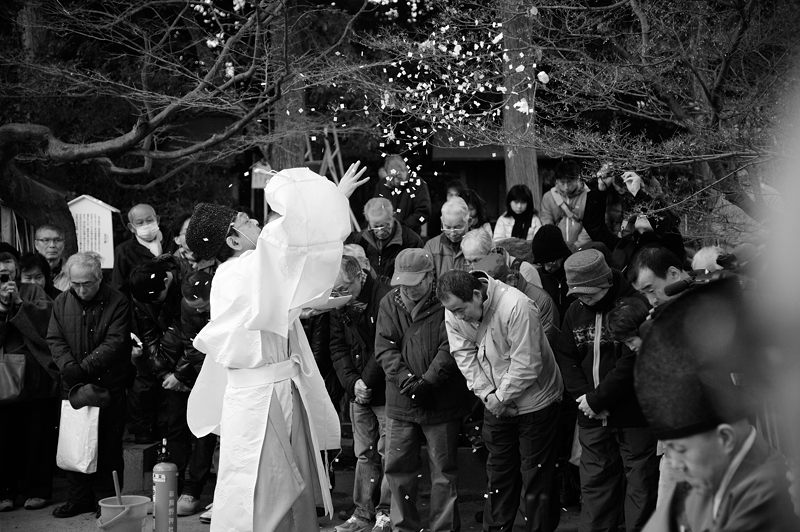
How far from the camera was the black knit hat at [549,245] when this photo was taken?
25.7ft

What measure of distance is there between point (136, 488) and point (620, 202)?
4.84m

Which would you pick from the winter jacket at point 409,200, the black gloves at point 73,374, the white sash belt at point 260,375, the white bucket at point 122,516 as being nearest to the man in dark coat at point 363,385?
the white bucket at point 122,516

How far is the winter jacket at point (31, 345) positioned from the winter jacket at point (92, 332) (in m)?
0.33

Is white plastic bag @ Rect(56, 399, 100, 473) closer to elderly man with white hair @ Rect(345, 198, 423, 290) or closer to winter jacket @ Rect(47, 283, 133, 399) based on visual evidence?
winter jacket @ Rect(47, 283, 133, 399)

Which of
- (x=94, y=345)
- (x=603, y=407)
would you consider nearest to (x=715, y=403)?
(x=603, y=407)

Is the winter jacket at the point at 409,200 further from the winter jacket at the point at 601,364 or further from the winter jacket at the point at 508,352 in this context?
the winter jacket at the point at 601,364

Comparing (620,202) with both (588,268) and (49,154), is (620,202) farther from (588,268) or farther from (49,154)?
(49,154)

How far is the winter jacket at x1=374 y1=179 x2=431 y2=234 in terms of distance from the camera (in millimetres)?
10438

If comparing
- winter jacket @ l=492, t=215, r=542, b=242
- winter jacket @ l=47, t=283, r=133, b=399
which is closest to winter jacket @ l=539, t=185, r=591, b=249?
winter jacket @ l=492, t=215, r=542, b=242

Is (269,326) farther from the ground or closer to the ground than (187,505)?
farther from the ground

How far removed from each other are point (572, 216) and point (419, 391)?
3.11 metres

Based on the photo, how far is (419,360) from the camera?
281 inches

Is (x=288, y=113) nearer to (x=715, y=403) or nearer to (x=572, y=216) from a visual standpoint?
(x=572, y=216)

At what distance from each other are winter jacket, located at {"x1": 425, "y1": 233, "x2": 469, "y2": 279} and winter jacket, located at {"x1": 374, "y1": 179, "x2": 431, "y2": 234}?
74.3 inches
